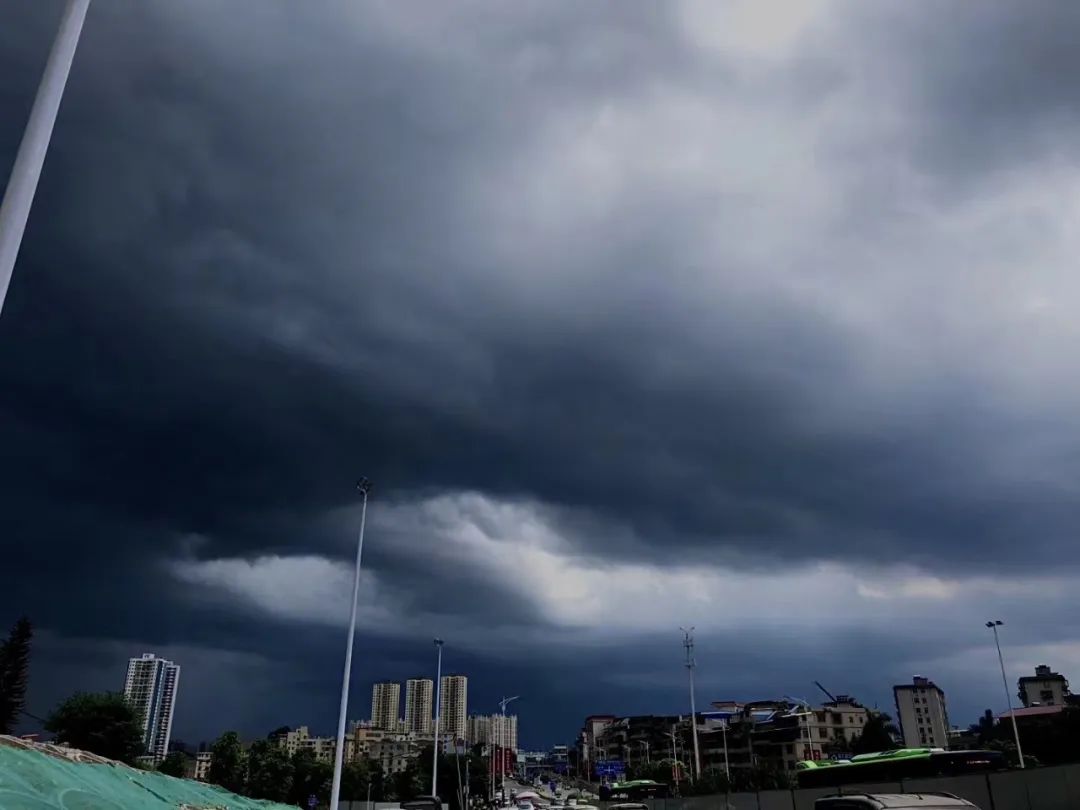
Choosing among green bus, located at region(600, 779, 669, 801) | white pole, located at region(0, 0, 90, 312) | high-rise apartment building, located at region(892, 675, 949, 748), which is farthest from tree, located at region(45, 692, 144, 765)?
high-rise apartment building, located at region(892, 675, 949, 748)

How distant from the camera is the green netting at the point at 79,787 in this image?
17.1 meters

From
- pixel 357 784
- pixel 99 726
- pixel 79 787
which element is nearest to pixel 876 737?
pixel 357 784

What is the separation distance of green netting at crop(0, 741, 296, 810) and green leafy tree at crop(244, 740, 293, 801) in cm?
6977

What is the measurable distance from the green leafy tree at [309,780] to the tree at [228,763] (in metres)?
15.3

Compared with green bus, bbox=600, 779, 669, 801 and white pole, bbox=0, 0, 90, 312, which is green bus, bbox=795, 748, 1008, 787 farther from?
white pole, bbox=0, 0, 90, 312

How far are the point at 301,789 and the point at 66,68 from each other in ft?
381

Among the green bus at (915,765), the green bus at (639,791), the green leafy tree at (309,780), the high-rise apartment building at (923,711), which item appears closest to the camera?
the green bus at (915,765)

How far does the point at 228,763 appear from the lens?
90.4m

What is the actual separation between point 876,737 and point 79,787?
387 feet

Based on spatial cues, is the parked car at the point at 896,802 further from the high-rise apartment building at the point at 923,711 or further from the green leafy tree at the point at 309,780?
the high-rise apartment building at the point at 923,711

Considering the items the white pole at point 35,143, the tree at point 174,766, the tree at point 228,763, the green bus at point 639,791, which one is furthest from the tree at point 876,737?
the white pole at point 35,143

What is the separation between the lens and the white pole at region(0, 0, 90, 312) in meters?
9.78

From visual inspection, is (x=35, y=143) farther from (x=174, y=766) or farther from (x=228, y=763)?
(x=174, y=766)

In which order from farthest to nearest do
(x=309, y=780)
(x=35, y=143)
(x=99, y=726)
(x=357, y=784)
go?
(x=357, y=784)
(x=309, y=780)
(x=99, y=726)
(x=35, y=143)
